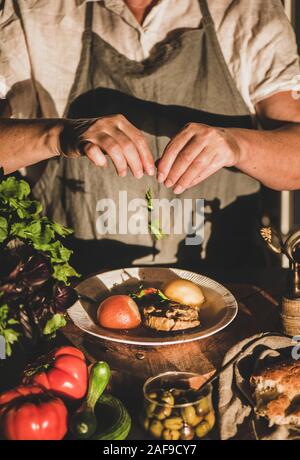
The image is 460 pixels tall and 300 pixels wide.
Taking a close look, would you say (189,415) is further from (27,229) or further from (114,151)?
(114,151)

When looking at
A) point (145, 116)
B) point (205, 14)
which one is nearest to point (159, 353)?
point (145, 116)

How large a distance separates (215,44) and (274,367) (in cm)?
150

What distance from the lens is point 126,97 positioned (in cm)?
208

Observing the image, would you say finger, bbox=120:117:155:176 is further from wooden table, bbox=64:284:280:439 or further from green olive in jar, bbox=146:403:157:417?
green olive in jar, bbox=146:403:157:417

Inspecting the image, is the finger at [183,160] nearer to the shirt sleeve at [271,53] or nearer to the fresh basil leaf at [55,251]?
the fresh basil leaf at [55,251]

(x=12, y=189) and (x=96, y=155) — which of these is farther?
(x=96, y=155)

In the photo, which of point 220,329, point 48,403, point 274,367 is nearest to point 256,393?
point 274,367

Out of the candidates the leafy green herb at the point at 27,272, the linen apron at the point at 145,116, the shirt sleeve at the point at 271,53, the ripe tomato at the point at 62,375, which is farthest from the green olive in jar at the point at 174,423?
the shirt sleeve at the point at 271,53

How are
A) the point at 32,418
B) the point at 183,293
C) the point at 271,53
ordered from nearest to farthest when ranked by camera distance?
the point at 32,418, the point at 183,293, the point at 271,53

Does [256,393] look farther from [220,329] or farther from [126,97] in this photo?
[126,97]

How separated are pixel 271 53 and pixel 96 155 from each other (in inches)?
43.1

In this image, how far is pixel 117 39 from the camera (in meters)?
2.07

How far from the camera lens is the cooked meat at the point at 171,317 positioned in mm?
1396

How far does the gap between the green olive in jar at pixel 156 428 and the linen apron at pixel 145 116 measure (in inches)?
46.1
